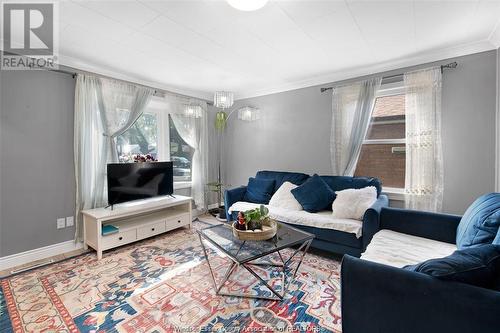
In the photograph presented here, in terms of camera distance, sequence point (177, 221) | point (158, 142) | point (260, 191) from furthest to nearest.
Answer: point (158, 142), point (260, 191), point (177, 221)

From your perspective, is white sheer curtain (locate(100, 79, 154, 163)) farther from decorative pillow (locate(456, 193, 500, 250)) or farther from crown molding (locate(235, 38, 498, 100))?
decorative pillow (locate(456, 193, 500, 250))

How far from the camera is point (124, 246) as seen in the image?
302 cm

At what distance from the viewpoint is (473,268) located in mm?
1024

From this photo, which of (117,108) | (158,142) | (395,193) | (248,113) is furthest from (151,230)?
(395,193)

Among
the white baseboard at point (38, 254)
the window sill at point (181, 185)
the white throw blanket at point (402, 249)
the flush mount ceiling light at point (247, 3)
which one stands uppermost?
the flush mount ceiling light at point (247, 3)

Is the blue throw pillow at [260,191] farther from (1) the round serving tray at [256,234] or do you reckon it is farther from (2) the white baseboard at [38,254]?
(2) the white baseboard at [38,254]

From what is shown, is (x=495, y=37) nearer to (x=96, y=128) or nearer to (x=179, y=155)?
(x=179, y=155)

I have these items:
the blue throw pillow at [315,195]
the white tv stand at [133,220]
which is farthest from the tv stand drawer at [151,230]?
the blue throw pillow at [315,195]

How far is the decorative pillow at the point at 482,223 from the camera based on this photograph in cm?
138

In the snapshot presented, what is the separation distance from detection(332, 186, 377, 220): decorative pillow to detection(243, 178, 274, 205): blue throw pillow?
3.73 ft

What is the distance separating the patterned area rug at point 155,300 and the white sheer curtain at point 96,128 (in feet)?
2.85

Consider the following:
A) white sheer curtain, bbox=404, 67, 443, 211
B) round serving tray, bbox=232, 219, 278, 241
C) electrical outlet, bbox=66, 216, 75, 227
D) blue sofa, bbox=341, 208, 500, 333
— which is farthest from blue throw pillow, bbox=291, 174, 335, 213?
electrical outlet, bbox=66, 216, 75, 227

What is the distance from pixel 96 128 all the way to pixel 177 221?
172 centimetres

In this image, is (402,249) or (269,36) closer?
(402,249)
